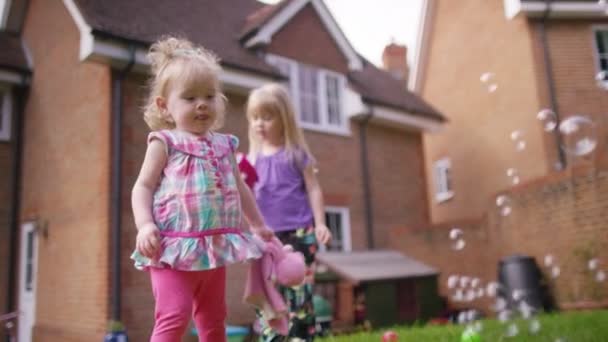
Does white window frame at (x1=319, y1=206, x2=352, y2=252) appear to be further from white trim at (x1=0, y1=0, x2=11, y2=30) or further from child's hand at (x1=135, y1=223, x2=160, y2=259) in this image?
child's hand at (x1=135, y1=223, x2=160, y2=259)

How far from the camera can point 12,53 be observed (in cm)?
922

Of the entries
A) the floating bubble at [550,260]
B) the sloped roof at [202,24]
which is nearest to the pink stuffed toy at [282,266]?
the sloped roof at [202,24]

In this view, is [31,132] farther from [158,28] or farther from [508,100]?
[508,100]

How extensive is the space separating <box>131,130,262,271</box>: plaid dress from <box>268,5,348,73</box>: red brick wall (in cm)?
757

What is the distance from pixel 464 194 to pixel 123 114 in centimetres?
939

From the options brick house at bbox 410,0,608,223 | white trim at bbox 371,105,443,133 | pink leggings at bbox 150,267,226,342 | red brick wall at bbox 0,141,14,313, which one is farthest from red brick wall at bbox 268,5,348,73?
pink leggings at bbox 150,267,226,342

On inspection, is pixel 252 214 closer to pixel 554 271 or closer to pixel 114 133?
pixel 114 133

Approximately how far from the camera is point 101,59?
714cm

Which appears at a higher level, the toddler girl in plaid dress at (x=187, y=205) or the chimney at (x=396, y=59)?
the chimney at (x=396, y=59)

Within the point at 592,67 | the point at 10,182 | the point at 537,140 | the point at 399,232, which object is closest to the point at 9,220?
the point at 10,182

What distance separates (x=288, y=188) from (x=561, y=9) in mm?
10123

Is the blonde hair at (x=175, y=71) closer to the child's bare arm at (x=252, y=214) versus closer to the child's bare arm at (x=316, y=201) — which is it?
the child's bare arm at (x=252, y=214)

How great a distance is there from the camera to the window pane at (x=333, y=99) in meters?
10.8

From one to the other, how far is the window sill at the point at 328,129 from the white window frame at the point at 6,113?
4786 mm
